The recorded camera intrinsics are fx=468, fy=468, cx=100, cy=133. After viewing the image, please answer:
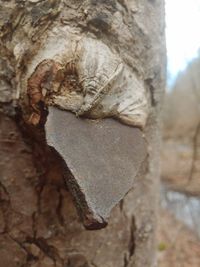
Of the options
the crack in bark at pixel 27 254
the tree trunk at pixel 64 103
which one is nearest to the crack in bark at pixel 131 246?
the tree trunk at pixel 64 103

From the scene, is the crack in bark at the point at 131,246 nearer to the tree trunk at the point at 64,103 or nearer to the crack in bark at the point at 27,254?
the tree trunk at the point at 64,103

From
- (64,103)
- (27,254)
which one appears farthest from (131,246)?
(64,103)

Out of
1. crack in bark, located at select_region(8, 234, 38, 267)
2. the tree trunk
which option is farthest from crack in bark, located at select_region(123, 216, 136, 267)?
crack in bark, located at select_region(8, 234, 38, 267)

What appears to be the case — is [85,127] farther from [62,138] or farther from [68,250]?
[68,250]

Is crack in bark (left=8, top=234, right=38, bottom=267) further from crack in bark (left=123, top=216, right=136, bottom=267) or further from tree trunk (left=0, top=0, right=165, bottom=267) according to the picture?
crack in bark (left=123, top=216, right=136, bottom=267)

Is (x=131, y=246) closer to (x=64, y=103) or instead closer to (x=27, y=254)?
(x=27, y=254)

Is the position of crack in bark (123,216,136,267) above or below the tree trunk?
below

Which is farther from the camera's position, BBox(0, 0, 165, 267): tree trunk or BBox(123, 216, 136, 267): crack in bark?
BBox(123, 216, 136, 267): crack in bark

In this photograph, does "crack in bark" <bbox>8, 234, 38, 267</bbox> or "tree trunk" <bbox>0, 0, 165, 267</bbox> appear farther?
"crack in bark" <bbox>8, 234, 38, 267</bbox>

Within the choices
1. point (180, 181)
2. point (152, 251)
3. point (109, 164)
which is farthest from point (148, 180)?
point (180, 181)
